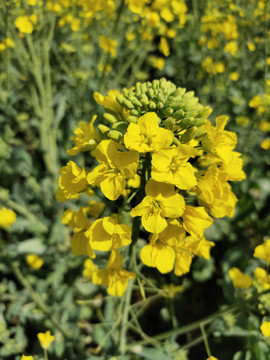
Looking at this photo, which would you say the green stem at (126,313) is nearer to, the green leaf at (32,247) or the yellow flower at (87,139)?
the yellow flower at (87,139)

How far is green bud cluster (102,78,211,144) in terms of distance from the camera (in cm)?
127

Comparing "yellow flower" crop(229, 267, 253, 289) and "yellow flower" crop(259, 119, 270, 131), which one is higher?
"yellow flower" crop(259, 119, 270, 131)

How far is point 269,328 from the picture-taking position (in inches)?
54.1

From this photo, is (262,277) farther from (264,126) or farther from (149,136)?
(264,126)

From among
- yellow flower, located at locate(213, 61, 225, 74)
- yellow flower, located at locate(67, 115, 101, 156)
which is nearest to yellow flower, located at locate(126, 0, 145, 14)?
yellow flower, located at locate(213, 61, 225, 74)

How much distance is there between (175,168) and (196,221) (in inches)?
9.4

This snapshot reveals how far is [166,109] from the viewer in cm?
129

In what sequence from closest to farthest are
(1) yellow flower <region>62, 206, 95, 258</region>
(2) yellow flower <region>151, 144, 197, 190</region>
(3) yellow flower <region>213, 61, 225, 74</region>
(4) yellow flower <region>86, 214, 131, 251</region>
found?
1. (2) yellow flower <region>151, 144, 197, 190</region>
2. (4) yellow flower <region>86, 214, 131, 251</region>
3. (1) yellow flower <region>62, 206, 95, 258</region>
4. (3) yellow flower <region>213, 61, 225, 74</region>

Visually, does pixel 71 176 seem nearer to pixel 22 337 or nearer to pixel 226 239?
pixel 22 337

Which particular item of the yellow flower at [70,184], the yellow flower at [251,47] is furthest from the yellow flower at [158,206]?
the yellow flower at [251,47]

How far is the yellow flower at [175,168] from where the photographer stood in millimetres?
1137

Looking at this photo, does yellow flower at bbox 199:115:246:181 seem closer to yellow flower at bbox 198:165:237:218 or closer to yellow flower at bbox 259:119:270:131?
yellow flower at bbox 198:165:237:218

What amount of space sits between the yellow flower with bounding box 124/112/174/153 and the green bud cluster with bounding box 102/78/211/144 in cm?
6

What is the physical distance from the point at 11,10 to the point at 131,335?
9.25 ft
